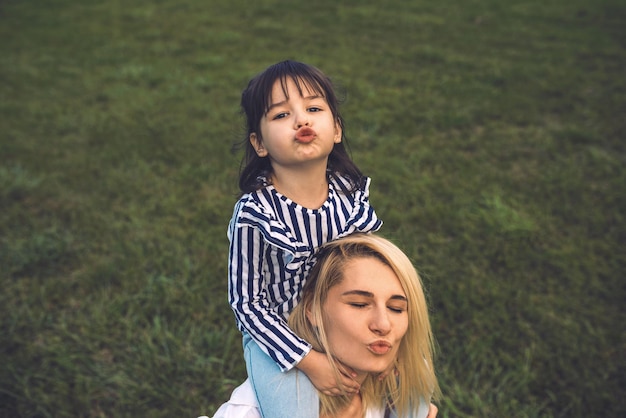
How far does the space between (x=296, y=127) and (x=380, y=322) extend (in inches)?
23.7

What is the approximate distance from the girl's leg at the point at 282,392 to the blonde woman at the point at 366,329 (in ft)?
0.05

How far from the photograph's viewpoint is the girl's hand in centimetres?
149

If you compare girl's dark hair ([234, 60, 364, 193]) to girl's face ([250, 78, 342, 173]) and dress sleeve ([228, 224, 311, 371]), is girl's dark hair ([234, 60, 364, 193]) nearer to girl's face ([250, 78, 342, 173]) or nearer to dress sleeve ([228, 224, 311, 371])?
girl's face ([250, 78, 342, 173])

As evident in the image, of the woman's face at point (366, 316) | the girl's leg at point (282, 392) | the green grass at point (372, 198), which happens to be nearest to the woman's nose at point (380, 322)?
the woman's face at point (366, 316)

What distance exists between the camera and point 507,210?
371 centimetres

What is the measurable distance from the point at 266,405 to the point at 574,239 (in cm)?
282

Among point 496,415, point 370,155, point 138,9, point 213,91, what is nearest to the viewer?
point 496,415

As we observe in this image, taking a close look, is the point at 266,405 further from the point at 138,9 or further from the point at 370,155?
the point at 138,9

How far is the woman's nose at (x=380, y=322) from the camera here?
1.44m

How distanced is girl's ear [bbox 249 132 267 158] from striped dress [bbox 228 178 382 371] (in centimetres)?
11

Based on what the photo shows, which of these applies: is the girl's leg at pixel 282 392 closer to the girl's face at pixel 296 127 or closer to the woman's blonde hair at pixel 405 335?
the woman's blonde hair at pixel 405 335

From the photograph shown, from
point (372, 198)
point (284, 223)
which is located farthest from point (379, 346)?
point (372, 198)

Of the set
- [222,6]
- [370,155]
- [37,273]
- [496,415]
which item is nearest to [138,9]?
[222,6]

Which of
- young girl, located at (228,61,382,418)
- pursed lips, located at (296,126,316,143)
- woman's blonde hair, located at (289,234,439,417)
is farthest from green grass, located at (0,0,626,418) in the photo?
pursed lips, located at (296,126,316,143)
